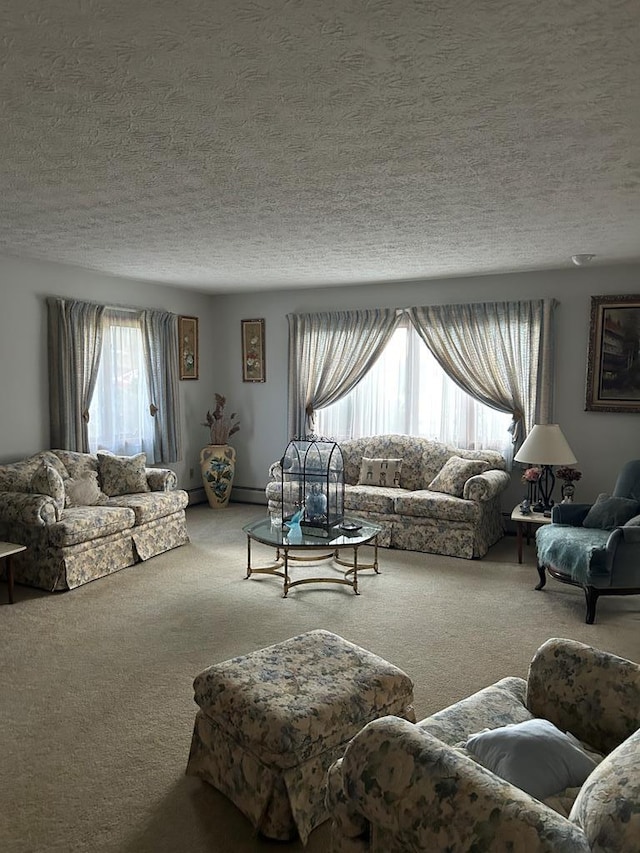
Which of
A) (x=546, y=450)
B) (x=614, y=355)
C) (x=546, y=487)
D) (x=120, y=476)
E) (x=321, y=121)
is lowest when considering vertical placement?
(x=546, y=487)

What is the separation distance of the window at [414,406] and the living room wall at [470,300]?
0.47 m

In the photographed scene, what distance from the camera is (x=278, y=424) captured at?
7.96m

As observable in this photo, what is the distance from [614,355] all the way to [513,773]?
4965 mm

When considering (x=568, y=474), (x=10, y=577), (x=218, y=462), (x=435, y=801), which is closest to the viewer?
(x=435, y=801)

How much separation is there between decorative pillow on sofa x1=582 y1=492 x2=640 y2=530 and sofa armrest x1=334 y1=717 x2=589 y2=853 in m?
3.76

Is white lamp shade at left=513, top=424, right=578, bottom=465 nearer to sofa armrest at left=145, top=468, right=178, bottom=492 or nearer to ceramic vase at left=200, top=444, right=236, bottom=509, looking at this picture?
sofa armrest at left=145, top=468, right=178, bottom=492

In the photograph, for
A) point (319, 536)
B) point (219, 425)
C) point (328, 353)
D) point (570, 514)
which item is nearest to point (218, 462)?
point (219, 425)

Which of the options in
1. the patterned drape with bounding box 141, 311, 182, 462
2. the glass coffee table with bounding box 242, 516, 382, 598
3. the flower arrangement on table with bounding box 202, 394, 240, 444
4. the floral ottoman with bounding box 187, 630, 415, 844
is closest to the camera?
the floral ottoman with bounding box 187, 630, 415, 844

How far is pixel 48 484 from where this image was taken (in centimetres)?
511

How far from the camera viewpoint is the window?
22.2ft

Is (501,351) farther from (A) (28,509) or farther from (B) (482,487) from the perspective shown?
(A) (28,509)

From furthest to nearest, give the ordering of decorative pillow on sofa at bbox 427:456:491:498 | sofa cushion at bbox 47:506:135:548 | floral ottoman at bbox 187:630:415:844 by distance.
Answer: decorative pillow on sofa at bbox 427:456:491:498 → sofa cushion at bbox 47:506:135:548 → floral ottoman at bbox 187:630:415:844

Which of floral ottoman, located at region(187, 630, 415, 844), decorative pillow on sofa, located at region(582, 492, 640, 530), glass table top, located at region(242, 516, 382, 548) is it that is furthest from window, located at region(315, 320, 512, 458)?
floral ottoman, located at region(187, 630, 415, 844)

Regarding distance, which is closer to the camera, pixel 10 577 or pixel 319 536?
pixel 10 577
